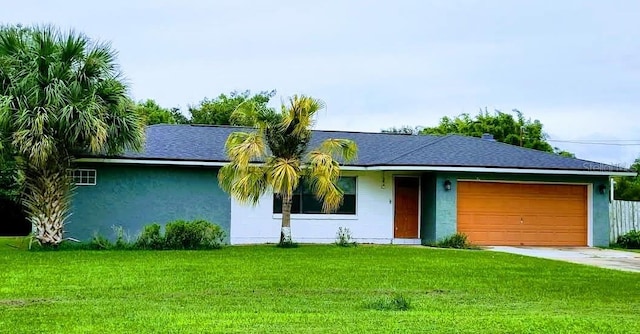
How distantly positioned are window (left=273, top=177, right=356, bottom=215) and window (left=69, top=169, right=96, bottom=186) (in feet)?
16.7

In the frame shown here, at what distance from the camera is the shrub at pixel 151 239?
20609 millimetres

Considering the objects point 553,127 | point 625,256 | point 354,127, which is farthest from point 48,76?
point 553,127

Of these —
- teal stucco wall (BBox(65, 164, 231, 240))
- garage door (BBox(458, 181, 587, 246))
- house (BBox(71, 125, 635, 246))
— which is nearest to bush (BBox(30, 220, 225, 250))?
teal stucco wall (BBox(65, 164, 231, 240))

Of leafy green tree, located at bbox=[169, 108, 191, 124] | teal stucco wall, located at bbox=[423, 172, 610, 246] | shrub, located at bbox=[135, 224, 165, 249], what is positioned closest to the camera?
shrub, located at bbox=[135, 224, 165, 249]

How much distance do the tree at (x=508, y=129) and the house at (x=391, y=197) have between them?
59.3 ft

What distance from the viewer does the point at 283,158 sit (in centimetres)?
2131

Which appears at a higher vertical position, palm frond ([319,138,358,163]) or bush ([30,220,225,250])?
palm frond ([319,138,358,163])

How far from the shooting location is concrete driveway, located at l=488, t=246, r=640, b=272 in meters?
18.3

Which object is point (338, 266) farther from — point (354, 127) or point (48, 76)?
point (354, 127)

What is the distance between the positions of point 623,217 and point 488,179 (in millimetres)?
5421

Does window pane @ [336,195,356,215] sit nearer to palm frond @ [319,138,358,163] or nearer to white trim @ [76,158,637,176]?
white trim @ [76,158,637,176]

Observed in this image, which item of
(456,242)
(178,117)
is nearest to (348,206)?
(456,242)

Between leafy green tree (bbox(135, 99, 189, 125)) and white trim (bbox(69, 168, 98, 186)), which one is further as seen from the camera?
leafy green tree (bbox(135, 99, 189, 125))

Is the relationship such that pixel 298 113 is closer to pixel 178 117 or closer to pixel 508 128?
pixel 508 128
